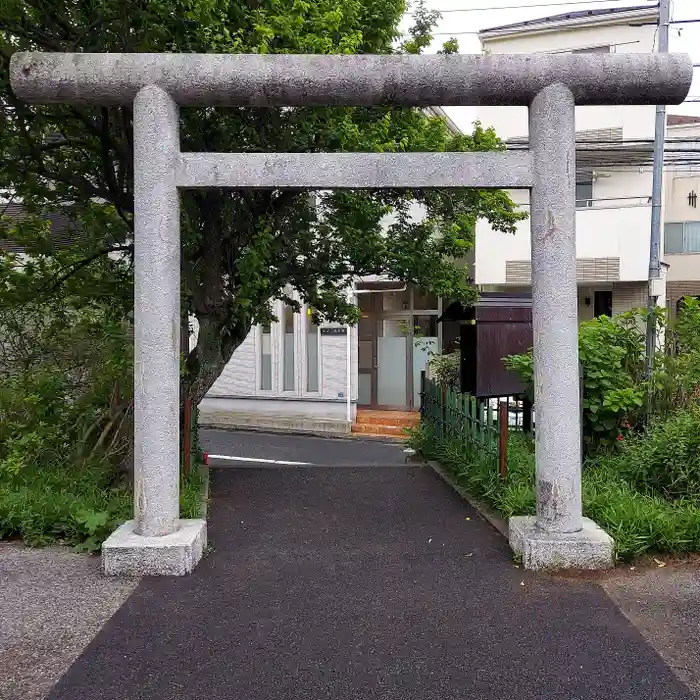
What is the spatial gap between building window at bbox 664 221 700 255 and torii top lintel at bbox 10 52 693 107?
1813 centimetres

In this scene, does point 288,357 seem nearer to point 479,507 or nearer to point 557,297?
point 479,507

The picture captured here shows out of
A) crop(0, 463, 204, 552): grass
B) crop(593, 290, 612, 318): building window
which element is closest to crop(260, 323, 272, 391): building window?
crop(593, 290, 612, 318): building window

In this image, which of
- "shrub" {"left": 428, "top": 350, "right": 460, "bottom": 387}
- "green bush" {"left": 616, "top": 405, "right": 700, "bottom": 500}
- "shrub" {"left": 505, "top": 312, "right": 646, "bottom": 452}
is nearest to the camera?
"green bush" {"left": 616, "top": 405, "right": 700, "bottom": 500}

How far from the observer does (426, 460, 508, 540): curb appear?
19.5 feet

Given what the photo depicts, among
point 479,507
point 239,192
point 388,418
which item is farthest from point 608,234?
point 479,507

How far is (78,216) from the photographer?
9367 millimetres

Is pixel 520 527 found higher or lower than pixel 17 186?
lower

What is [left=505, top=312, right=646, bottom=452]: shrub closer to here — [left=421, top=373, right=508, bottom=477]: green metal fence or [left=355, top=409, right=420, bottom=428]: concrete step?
[left=421, top=373, right=508, bottom=477]: green metal fence

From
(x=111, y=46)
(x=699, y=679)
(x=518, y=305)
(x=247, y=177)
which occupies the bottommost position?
(x=699, y=679)

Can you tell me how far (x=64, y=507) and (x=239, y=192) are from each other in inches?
159

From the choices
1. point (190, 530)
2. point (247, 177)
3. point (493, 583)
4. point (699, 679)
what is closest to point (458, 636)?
point (493, 583)

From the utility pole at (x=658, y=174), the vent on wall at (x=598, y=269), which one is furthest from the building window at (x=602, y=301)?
the utility pole at (x=658, y=174)

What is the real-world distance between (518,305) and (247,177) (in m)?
6.02

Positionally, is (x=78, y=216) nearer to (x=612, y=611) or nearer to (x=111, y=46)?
(x=111, y=46)
